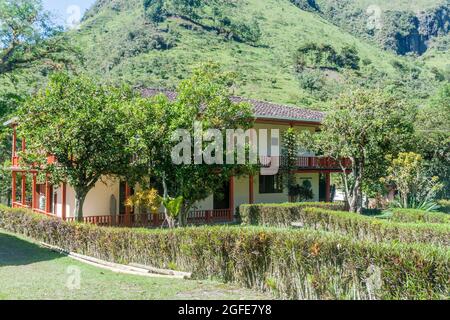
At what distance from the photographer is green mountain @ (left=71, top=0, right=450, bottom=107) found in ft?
232

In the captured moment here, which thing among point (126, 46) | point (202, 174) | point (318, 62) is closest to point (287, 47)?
point (318, 62)

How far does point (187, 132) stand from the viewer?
16.9m

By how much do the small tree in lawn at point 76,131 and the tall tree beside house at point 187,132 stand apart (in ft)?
2.97

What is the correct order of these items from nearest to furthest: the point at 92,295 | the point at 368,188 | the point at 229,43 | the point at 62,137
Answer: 1. the point at 92,295
2. the point at 62,137
3. the point at 368,188
4. the point at 229,43

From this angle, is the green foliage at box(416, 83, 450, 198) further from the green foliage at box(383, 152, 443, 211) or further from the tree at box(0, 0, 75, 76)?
the tree at box(0, 0, 75, 76)

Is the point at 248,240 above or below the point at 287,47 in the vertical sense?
below

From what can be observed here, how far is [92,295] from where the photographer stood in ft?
29.9

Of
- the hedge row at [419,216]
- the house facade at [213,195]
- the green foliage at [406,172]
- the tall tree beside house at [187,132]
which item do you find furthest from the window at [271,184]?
the tall tree beside house at [187,132]

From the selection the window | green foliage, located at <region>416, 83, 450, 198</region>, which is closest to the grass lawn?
the window

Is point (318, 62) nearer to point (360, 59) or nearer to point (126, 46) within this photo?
point (360, 59)

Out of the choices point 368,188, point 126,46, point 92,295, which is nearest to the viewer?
point 92,295

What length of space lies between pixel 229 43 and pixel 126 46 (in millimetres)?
20695

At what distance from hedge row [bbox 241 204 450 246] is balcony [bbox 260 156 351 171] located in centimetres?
374

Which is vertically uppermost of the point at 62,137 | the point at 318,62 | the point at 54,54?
the point at 318,62
